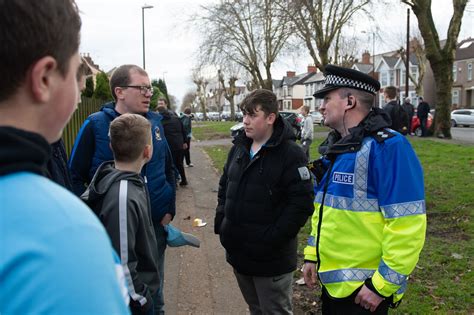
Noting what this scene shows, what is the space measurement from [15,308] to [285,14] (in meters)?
20.6

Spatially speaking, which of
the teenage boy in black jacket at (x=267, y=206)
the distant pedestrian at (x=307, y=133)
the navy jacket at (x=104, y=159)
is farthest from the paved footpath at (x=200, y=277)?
the distant pedestrian at (x=307, y=133)

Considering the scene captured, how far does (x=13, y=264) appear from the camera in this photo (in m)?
0.72

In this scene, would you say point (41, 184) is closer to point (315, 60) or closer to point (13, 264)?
point (13, 264)

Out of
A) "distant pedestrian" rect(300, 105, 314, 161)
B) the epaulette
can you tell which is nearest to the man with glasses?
the epaulette

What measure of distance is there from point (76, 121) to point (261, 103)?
19.0 feet

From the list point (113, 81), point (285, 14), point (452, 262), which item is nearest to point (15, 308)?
point (113, 81)

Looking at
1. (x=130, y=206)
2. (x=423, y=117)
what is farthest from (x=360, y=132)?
(x=423, y=117)

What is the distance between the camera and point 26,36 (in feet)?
2.81

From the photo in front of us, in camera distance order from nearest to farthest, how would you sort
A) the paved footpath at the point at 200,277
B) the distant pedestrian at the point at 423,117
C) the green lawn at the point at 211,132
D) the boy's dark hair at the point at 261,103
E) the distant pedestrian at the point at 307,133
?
the boy's dark hair at the point at 261,103 < the paved footpath at the point at 200,277 < the distant pedestrian at the point at 307,133 < the distant pedestrian at the point at 423,117 < the green lawn at the point at 211,132

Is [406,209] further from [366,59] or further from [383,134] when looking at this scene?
[366,59]

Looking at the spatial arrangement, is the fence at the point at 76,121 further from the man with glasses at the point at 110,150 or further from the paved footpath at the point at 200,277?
the man with glasses at the point at 110,150

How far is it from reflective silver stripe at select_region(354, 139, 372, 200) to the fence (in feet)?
19.0

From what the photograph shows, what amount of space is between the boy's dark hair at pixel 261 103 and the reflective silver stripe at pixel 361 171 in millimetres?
984

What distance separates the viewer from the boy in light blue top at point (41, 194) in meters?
0.73
